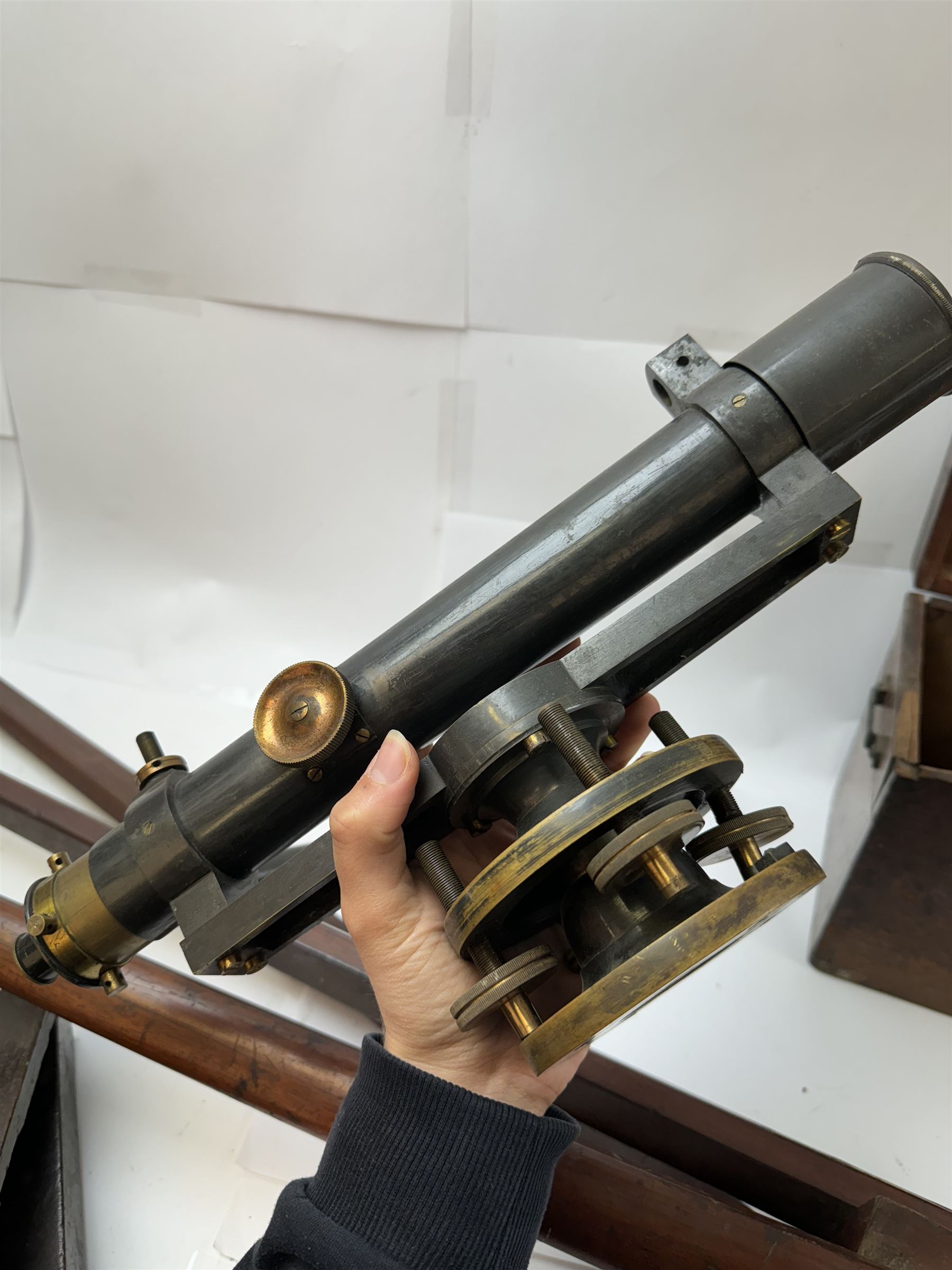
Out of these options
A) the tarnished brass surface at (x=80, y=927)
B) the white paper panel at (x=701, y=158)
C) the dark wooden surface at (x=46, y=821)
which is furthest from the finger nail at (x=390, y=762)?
the white paper panel at (x=701, y=158)

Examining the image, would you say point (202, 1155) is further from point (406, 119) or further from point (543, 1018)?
point (406, 119)

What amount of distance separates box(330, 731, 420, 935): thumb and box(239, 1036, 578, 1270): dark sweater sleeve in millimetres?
141

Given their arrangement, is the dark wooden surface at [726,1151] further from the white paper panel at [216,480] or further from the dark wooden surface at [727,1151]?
the white paper panel at [216,480]

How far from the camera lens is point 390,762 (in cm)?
79

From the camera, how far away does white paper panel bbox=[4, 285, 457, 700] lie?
167cm

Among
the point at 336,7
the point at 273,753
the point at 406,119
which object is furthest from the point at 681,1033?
the point at 336,7

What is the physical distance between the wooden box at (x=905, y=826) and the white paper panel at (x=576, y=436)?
0.09 metres

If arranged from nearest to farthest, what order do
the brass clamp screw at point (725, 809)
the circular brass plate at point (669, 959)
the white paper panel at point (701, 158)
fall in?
the circular brass plate at point (669, 959) → the brass clamp screw at point (725, 809) → the white paper panel at point (701, 158)

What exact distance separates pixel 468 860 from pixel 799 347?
0.72 m

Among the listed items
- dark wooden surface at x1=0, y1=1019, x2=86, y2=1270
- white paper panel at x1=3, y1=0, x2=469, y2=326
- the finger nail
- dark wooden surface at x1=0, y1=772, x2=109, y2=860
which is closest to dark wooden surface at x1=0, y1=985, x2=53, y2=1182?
dark wooden surface at x1=0, y1=1019, x2=86, y2=1270

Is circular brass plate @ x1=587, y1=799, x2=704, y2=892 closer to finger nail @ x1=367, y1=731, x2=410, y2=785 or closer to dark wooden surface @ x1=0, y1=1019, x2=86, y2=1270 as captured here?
finger nail @ x1=367, y1=731, x2=410, y2=785

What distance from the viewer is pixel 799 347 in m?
0.82

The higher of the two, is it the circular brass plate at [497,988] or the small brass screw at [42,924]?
the circular brass plate at [497,988]

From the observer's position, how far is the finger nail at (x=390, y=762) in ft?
2.55
